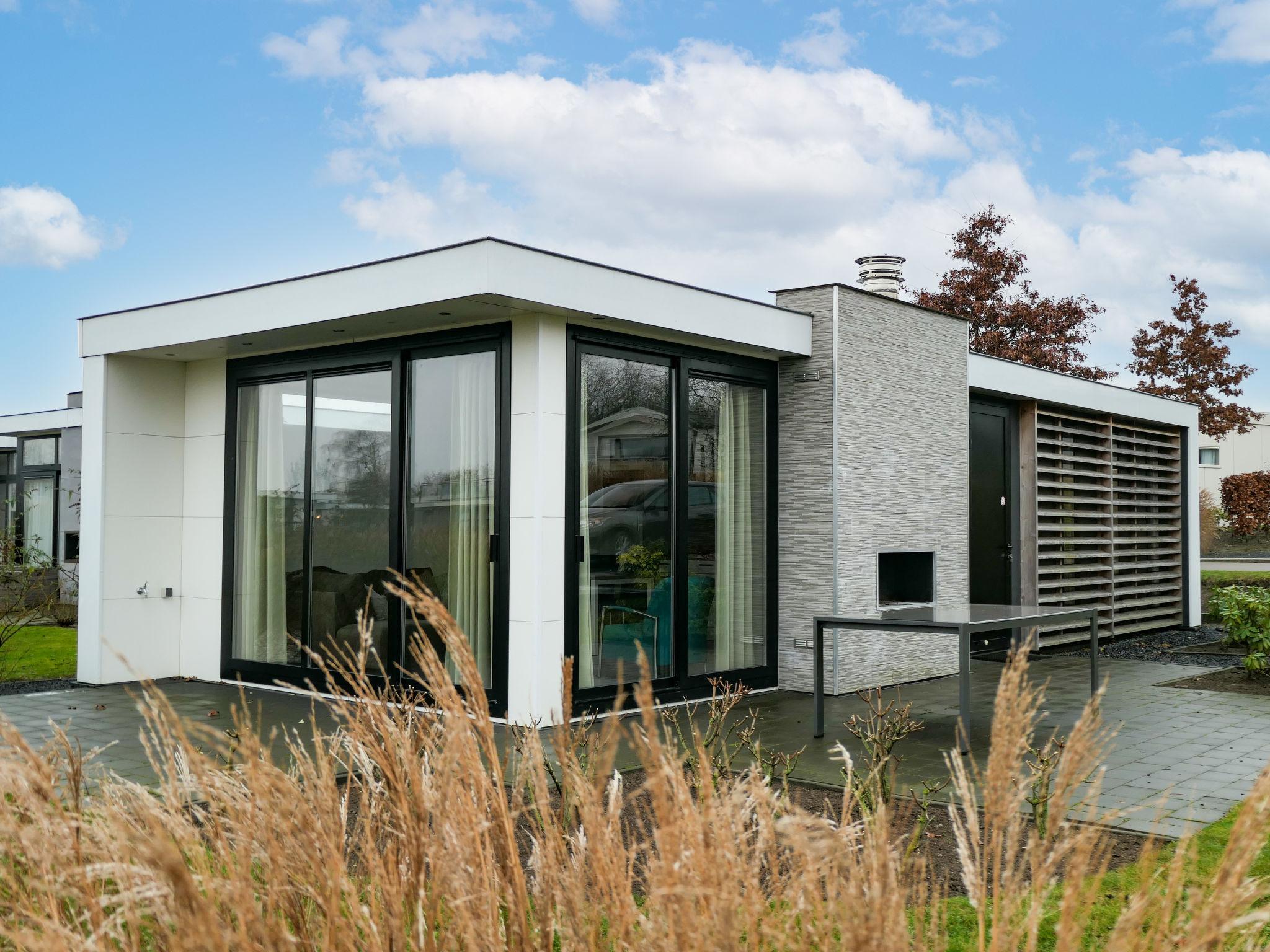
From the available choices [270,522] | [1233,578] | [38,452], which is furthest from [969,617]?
[38,452]

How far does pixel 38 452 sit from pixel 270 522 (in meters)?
12.6

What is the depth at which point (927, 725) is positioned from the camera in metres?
6.92

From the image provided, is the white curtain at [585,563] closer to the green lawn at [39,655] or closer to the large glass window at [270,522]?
the large glass window at [270,522]

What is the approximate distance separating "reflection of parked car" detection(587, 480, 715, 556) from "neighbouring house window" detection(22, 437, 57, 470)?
46.9 feet

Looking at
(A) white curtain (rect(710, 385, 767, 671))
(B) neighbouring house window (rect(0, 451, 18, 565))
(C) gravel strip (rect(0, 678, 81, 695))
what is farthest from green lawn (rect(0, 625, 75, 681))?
(A) white curtain (rect(710, 385, 767, 671))

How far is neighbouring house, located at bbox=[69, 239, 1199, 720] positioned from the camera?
6.79 metres

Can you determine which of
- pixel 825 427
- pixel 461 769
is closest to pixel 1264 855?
pixel 461 769

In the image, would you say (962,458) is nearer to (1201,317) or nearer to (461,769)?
(461,769)

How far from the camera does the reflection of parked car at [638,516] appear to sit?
7.07m

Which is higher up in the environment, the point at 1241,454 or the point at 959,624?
the point at 1241,454

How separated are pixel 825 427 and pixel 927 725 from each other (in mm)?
2274

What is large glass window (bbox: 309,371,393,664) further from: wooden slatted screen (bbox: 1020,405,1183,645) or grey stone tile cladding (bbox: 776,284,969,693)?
wooden slatted screen (bbox: 1020,405,1183,645)

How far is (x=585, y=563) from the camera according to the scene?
22.9 feet

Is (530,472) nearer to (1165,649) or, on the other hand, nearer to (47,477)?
(1165,649)
